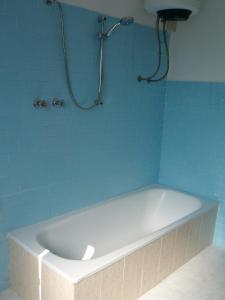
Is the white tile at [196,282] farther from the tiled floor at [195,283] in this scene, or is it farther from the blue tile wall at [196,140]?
the blue tile wall at [196,140]

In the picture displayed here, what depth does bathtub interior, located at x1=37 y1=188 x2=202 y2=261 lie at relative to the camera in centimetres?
209

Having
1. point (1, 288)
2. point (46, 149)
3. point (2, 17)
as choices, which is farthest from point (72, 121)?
point (1, 288)

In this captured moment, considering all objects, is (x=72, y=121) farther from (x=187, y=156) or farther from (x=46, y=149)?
(x=187, y=156)

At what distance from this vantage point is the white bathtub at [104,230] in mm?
1668

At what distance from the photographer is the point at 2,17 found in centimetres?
162

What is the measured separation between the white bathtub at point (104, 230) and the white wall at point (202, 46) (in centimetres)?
111

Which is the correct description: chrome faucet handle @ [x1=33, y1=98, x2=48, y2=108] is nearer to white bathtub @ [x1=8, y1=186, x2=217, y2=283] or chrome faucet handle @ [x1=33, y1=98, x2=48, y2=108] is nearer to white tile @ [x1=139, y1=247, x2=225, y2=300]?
white bathtub @ [x1=8, y1=186, x2=217, y2=283]

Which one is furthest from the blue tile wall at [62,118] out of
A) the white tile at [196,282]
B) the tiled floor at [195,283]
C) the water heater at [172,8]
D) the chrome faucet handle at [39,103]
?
the white tile at [196,282]

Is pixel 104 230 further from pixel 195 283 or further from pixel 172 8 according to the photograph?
pixel 172 8

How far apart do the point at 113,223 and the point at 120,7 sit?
1.70m

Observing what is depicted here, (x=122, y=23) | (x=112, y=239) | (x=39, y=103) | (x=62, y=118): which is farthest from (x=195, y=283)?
(x=122, y=23)

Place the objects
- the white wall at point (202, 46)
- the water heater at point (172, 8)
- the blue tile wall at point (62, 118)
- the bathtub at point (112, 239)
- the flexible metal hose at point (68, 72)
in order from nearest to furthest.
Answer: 1. the bathtub at point (112, 239)
2. the blue tile wall at point (62, 118)
3. the flexible metal hose at point (68, 72)
4. the water heater at point (172, 8)
5. the white wall at point (202, 46)

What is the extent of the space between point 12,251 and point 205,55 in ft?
7.15

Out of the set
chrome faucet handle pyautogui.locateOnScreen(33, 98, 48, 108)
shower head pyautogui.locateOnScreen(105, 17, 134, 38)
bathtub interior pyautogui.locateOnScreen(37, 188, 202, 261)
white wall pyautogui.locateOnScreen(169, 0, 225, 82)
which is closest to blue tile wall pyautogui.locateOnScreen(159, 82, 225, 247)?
white wall pyautogui.locateOnScreen(169, 0, 225, 82)
